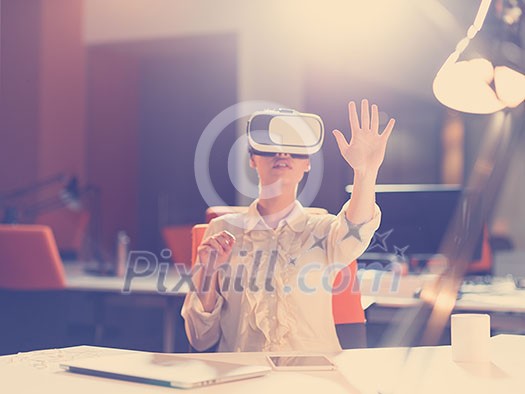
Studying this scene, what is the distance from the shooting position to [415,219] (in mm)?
3545

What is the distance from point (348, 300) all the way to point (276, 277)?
309mm

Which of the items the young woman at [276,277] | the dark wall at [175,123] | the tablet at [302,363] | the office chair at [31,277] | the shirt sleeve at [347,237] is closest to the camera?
the tablet at [302,363]

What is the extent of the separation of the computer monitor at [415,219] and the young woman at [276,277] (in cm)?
131

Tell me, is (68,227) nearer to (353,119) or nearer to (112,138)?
(112,138)

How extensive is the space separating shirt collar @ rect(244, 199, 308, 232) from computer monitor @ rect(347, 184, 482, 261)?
129 centimetres

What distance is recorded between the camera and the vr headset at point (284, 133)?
7.27ft

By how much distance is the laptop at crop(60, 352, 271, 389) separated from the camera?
130cm

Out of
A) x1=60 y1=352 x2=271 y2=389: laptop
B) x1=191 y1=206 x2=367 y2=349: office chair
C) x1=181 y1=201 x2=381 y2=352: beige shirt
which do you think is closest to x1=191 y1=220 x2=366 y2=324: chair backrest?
x1=191 y1=206 x2=367 y2=349: office chair

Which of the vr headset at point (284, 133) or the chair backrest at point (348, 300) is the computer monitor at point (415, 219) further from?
the vr headset at point (284, 133)

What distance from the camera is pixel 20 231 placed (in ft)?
13.6

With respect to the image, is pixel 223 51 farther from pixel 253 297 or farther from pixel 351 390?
pixel 351 390

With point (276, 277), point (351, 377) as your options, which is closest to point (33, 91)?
point (276, 277)

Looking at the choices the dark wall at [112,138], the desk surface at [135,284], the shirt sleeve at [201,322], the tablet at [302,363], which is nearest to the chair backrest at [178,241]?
the desk surface at [135,284]

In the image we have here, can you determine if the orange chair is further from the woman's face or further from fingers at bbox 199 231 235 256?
fingers at bbox 199 231 235 256
